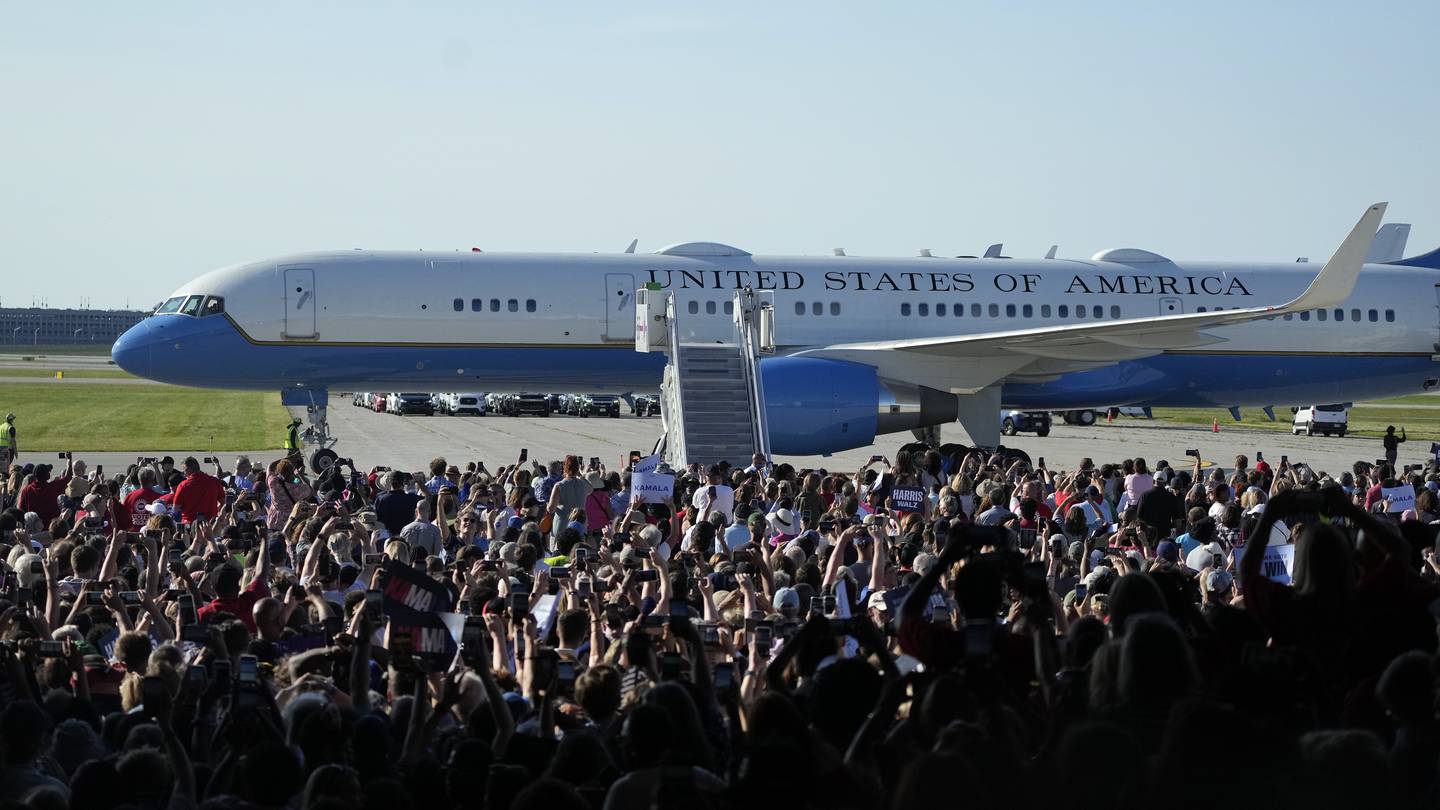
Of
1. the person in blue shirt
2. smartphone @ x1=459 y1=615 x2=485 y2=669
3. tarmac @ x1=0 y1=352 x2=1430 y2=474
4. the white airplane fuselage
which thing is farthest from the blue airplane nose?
smartphone @ x1=459 y1=615 x2=485 y2=669

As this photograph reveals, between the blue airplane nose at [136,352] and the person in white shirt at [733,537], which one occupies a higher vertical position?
the blue airplane nose at [136,352]

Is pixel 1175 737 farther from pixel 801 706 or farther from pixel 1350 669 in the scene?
pixel 1350 669

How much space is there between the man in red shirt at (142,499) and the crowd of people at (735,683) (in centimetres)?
509

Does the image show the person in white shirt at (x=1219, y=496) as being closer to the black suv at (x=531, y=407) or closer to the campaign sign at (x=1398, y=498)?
the campaign sign at (x=1398, y=498)

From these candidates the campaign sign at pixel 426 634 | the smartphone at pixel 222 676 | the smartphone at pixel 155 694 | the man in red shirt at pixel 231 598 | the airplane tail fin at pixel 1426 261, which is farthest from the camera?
the airplane tail fin at pixel 1426 261

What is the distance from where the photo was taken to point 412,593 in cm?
680

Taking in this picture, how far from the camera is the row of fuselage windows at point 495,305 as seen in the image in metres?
28.0

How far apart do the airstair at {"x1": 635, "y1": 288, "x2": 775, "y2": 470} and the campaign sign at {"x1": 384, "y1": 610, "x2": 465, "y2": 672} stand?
18.1 meters

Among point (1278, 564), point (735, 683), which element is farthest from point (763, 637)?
point (1278, 564)

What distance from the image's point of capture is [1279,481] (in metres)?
18.0

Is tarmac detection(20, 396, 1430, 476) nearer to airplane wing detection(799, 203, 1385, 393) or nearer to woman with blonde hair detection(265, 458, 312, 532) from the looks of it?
airplane wing detection(799, 203, 1385, 393)

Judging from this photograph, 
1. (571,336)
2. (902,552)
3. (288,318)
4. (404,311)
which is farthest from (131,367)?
(902,552)

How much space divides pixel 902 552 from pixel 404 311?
17.6m

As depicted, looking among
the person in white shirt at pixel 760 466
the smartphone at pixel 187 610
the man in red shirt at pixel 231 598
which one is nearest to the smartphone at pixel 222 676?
the smartphone at pixel 187 610
